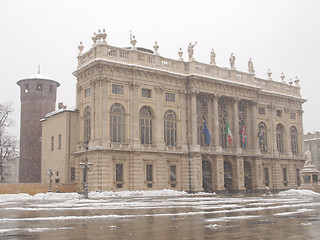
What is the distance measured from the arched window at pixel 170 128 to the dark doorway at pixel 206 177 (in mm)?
5582

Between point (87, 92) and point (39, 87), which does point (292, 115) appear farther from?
point (39, 87)

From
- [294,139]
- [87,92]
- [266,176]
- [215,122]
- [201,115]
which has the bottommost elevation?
[266,176]

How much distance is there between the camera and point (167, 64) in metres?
52.1

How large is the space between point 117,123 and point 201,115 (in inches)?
509

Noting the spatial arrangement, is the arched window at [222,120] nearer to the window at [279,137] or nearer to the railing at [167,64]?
the railing at [167,64]

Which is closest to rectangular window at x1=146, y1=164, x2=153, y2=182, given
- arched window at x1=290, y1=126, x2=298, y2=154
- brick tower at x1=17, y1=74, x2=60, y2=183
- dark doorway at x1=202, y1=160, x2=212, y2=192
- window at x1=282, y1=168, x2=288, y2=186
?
dark doorway at x1=202, y1=160, x2=212, y2=192

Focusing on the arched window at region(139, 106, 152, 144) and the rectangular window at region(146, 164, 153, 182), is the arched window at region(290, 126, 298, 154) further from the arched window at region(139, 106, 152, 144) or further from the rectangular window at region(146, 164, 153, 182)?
the rectangular window at region(146, 164, 153, 182)

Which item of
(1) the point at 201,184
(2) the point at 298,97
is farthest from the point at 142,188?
(2) the point at 298,97

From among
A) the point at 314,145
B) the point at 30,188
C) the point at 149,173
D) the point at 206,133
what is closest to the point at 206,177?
the point at 206,133

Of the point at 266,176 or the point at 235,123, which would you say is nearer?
the point at 235,123

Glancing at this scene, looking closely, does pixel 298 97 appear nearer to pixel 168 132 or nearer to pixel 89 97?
pixel 168 132

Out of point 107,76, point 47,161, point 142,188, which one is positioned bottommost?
point 142,188

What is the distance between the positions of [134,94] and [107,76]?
3967 millimetres

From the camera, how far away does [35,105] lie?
6869cm
